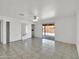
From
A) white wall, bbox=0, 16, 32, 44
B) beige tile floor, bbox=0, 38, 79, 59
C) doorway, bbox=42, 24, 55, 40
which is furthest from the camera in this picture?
doorway, bbox=42, 24, 55, 40

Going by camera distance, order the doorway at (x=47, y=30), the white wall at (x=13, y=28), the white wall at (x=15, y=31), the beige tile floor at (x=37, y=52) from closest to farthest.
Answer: the beige tile floor at (x=37, y=52)
the white wall at (x=13, y=28)
the white wall at (x=15, y=31)
the doorway at (x=47, y=30)

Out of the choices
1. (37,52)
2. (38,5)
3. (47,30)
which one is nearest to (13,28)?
(37,52)

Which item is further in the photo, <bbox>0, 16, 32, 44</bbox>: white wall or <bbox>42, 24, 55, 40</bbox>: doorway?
<bbox>42, 24, 55, 40</bbox>: doorway

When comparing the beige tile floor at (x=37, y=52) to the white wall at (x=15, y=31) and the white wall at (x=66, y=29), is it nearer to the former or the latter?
the white wall at (x=66, y=29)

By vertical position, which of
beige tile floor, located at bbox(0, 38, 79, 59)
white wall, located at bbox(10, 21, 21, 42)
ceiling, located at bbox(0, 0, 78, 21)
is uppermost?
ceiling, located at bbox(0, 0, 78, 21)

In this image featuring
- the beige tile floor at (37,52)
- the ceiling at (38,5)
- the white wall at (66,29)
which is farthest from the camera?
the white wall at (66,29)

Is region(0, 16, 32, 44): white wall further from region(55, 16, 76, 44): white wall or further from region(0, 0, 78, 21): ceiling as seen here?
region(55, 16, 76, 44): white wall

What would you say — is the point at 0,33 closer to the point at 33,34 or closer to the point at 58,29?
A: the point at 58,29

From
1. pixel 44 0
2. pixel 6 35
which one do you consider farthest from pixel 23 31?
pixel 44 0

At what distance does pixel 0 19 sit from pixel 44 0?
5508mm

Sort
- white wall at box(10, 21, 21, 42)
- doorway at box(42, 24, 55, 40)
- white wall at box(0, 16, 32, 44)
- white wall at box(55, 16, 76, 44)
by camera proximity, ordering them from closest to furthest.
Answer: white wall at box(0, 16, 32, 44)
white wall at box(55, 16, 76, 44)
white wall at box(10, 21, 21, 42)
doorway at box(42, 24, 55, 40)

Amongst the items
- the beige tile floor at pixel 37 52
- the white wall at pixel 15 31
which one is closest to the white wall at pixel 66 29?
the beige tile floor at pixel 37 52

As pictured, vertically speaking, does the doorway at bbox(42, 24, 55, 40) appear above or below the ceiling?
below

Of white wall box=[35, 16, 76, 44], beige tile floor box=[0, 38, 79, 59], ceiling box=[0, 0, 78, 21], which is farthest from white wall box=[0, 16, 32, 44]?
white wall box=[35, 16, 76, 44]
